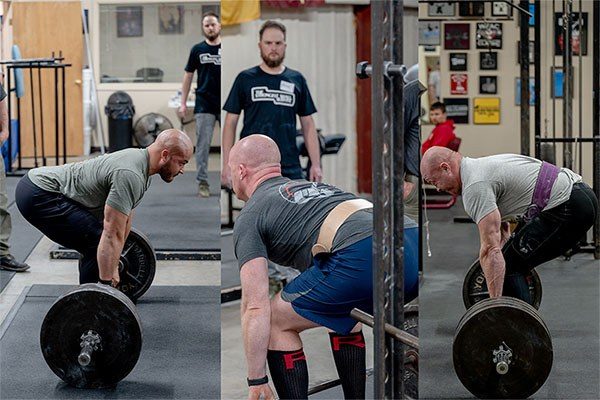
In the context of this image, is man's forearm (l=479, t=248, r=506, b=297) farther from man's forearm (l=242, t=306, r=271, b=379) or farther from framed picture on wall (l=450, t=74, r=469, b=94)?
man's forearm (l=242, t=306, r=271, b=379)

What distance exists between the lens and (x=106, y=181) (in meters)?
2.68

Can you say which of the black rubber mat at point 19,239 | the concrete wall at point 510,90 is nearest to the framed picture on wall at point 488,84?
the concrete wall at point 510,90

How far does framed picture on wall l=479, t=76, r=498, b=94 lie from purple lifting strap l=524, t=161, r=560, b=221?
0.27 m

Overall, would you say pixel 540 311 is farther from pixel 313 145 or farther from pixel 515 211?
pixel 313 145

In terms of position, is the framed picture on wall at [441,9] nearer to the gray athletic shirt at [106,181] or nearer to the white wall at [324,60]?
the white wall at [324,60]

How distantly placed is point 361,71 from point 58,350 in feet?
4.04

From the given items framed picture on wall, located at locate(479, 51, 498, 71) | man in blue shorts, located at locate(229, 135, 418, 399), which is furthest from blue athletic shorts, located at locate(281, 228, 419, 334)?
framed picture on wall, located at locate(479, 51, 498, 71)

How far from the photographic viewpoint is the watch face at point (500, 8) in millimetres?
2818

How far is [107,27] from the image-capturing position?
2.75 meters

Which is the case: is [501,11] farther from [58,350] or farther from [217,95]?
[58,350]

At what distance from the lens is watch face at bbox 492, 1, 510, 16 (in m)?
2.82

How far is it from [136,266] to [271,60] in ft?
2.78

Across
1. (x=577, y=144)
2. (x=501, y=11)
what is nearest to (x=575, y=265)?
(x=577, y=144)

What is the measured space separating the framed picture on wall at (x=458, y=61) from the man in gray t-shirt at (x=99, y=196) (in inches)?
28.7
